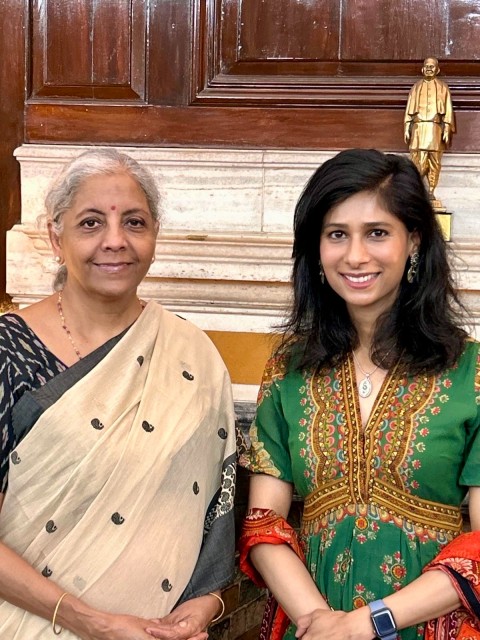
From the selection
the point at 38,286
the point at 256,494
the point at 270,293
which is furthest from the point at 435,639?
the point at 38,286

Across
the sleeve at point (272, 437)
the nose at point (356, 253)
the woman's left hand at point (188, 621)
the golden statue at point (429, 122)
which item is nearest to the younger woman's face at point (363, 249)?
the nose at point (356, 253)

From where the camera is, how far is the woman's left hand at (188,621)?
83.1 inches

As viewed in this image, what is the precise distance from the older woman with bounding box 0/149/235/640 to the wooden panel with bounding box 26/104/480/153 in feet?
4.11

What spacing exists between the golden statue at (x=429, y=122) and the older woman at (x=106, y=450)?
3.73 feet

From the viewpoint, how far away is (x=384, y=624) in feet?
6.59

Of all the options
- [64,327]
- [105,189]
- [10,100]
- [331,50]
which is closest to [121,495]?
[64,327]

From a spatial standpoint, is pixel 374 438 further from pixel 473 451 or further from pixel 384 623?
pixel 384 623

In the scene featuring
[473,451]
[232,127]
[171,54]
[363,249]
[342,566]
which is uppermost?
[171,54]

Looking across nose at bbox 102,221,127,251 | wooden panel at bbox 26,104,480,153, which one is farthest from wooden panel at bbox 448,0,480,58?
nose at bbox 102,221,127,251

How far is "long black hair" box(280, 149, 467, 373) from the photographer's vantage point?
7.01 ft

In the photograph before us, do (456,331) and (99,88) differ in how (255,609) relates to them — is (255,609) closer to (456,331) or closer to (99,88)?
(456,331)

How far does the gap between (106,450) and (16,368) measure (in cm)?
24

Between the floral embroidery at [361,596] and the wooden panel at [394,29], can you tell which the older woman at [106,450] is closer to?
the floral embroidery at [361,596]

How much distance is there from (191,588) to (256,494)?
9.5 inches
